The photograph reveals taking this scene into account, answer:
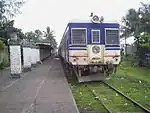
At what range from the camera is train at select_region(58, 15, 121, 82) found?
18.8 m

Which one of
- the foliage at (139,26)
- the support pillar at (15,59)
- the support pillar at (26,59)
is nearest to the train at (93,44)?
the support pillar at (15,59)

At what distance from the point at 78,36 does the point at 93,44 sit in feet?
2.91

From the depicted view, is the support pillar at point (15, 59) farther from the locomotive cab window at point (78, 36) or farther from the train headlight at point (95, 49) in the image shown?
the train headlight at point (95, 49)

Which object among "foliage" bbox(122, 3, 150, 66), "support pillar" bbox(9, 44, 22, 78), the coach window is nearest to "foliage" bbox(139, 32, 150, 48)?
"foliage" bbox(122, 3, 150, 66)

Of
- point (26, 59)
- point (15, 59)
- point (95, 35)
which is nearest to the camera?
point (95, 35)

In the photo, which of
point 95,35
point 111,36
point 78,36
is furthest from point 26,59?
point 111,36

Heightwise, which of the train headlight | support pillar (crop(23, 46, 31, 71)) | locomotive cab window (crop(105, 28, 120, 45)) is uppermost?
locomotive cab window (crop(105, 28, 120, 45))

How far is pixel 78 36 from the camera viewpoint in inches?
747

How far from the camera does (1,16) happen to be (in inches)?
1264

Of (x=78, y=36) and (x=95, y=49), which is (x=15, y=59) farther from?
(x=95, y=49)

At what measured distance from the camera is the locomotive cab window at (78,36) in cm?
1891

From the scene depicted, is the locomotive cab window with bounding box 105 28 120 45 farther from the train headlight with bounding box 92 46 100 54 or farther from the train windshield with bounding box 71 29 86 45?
the train windshield with bounding box 71 29 86 45

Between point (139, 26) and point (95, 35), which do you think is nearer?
point (95, 35)

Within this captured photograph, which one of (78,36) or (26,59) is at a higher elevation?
(78,36)
